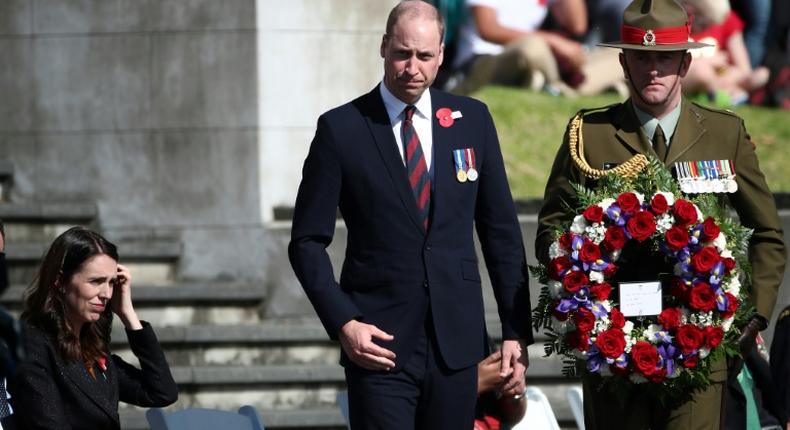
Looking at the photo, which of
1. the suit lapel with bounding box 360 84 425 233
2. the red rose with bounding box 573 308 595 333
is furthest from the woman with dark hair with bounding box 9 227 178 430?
the red rose with bounding box 573 308 595 333

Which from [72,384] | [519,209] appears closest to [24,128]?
[519,209]

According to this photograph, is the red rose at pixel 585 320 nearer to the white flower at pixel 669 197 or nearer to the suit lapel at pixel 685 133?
the white flower at pixel 669 197

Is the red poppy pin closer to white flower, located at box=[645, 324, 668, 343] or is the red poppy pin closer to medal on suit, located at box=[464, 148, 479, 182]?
medal on suit, located at box=[464, 148, 479, 182]

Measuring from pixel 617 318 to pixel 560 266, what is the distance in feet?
0.87

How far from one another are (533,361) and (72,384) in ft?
13.2

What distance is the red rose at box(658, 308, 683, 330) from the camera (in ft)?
18.6

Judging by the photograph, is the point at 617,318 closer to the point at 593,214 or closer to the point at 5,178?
the point at 593,214

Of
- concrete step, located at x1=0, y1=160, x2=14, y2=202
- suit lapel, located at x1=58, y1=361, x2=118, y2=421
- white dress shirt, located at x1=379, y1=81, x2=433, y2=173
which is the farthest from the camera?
concrete step, located at x1=0, y1=160, x2=14, y2=202

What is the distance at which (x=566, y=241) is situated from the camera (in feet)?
18.7

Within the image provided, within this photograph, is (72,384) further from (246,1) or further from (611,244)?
(246,1)

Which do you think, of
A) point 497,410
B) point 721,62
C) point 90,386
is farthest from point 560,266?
point 721,62

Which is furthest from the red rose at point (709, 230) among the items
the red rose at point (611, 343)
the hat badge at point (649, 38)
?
the hat badge at point (649, 38)

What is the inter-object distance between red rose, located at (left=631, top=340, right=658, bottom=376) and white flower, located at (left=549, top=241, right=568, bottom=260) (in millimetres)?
408

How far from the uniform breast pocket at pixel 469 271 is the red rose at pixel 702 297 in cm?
74
